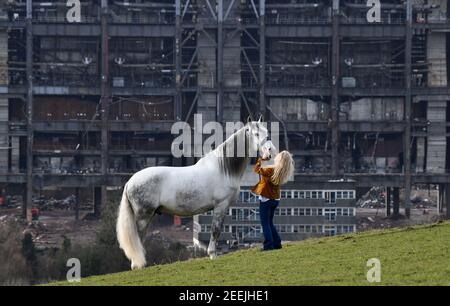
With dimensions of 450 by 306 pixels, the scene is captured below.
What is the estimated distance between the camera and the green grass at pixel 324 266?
75.7 ft

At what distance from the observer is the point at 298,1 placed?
375 ft

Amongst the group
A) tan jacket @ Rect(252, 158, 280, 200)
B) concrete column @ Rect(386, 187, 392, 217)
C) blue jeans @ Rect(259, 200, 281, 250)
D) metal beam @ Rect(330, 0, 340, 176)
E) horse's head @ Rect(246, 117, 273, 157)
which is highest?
metal beam @ Rect(330, 0, 340, 176)

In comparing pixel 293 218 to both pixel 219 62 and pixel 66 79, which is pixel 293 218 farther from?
pixel 66 79

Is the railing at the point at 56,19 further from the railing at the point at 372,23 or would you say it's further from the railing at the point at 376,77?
the railing at the point at 376,77

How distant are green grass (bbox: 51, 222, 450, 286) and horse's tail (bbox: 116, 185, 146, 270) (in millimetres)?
736

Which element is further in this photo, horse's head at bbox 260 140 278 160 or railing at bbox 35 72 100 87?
railing at bbox 35 72 100 87

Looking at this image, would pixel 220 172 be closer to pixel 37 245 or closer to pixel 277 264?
pixel 277 264

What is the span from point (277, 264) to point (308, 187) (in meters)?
63.3

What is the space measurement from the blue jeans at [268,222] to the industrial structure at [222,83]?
79.3 m

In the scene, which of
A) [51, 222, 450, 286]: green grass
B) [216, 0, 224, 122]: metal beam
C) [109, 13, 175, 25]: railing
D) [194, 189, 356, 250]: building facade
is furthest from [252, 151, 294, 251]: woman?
[109, 13, 175, 25]: railing

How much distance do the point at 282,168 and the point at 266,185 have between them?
0.60 m

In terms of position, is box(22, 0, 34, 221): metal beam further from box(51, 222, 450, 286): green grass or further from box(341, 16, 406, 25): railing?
box(51, 222, 450, 286): green grass

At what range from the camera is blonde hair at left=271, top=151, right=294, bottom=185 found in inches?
1090

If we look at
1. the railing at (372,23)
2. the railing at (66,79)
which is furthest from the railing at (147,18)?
the railing at (372,23)
